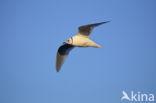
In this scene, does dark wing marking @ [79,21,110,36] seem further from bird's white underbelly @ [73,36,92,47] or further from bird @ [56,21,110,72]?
bird's white underbelly @ [73,36,92,47]

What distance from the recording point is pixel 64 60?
7449 mm

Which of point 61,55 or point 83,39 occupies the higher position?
point 83,39

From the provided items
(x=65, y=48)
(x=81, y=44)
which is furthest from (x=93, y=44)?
(x=65, y=48)

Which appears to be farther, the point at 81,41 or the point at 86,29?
the point at 86,29

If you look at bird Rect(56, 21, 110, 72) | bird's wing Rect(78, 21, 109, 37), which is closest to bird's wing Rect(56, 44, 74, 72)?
bird Rect(56, 21, 110, 72)

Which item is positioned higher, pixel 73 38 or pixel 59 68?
pixel 73 38

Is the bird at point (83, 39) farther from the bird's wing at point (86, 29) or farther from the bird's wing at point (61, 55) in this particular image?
the bird's wing at point (61, 55)

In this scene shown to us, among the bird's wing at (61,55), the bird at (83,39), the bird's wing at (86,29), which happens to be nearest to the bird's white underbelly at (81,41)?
the bird at (83,39)

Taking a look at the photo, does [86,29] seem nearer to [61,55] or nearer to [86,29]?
[86,29]

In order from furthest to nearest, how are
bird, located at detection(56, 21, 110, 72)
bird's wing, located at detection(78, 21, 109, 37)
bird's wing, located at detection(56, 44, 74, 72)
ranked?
bird's wing, located at detection(56, 44, 74, 72) → bird's wing, located at detection(78, 21, 109, 37) → bird, located at detection(56, 21, 110, 72)

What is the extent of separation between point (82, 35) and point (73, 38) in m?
0.30

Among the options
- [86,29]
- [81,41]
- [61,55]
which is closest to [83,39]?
[81,41]

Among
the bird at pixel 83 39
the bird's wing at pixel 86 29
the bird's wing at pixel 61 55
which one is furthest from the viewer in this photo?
the bird's wing at pixel 61 55

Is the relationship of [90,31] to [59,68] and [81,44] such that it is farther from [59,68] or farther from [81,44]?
[59,68]
